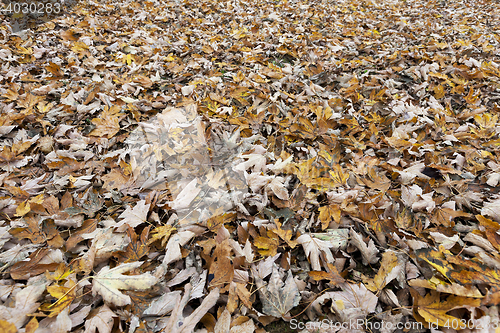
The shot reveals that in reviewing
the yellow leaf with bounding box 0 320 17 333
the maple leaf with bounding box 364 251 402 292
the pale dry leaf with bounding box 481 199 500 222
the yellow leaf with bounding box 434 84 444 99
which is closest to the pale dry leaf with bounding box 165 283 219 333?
the yellow leaf with bounding box 0 320 17 333

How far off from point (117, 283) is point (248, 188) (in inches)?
34.5

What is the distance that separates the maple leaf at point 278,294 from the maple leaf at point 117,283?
1.74ft

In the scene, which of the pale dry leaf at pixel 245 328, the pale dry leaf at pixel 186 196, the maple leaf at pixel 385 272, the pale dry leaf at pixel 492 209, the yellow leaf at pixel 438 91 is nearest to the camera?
the pale dry leaf at pixel 245 328

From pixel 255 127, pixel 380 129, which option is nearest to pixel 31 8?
pixel 255 127

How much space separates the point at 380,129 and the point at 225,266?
179 cm

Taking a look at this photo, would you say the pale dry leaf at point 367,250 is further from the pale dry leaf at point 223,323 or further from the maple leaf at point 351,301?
the pale dry leaf at point 223,323

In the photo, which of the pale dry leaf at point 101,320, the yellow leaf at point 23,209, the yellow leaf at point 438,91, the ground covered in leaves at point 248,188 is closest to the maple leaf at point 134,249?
the ground covered in leaves at point 248,188

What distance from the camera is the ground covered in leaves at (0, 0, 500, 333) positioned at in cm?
114

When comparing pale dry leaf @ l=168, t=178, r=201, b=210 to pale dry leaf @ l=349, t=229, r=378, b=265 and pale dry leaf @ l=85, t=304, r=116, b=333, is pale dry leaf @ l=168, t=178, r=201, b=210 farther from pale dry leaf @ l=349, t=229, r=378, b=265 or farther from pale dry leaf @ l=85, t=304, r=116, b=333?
pale dry leaf @ l=349, t=229, r=378, b=265

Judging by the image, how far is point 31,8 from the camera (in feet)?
12.6

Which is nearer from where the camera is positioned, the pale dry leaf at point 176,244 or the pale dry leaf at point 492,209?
the pale dry leaf at point 176,244

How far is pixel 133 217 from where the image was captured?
1.45 meters

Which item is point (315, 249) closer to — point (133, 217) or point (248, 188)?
point (248, 188)

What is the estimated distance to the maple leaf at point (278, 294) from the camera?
1147mm
